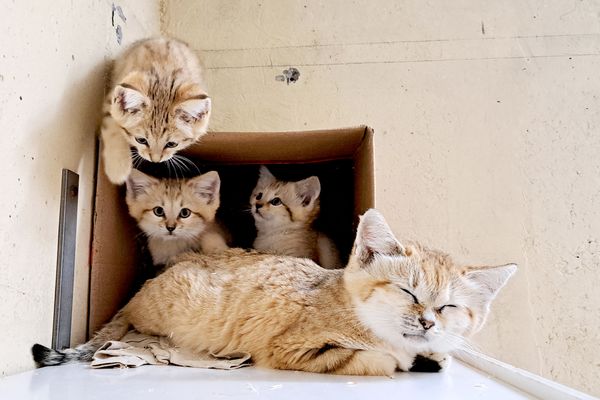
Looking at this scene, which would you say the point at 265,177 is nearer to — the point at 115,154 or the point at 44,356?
the point at 115,154

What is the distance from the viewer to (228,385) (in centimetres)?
138

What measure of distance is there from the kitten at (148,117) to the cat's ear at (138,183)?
0.34 m

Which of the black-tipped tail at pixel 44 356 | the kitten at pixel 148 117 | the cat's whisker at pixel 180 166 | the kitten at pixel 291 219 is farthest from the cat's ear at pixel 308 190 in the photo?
the black-tipped tail at pixel 44 356

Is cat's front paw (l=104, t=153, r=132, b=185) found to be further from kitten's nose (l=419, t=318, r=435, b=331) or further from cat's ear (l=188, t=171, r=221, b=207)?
kitten's nose (l=419, t=318, r=435, b=331)

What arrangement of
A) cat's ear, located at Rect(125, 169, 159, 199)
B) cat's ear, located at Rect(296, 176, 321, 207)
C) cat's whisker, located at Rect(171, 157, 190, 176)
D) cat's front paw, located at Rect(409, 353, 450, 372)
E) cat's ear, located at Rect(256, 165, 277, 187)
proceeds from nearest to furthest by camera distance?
cat's front paw, located at Rect(409, 353, 450, 372) < cat's ear, located at Rect(125, 169, 159, 199) < cat's whisker, located at Rect(171, 157, 190, 176) < cat's ear, located at Rect(296, 176, 321, 207) < cat's ear, located at Rect(256, 165, 277, 187)

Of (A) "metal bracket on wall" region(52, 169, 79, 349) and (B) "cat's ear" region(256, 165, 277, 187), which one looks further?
(B) "cat's ear" region(256, 165, 277, 187)

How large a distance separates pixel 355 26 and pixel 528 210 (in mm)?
1349

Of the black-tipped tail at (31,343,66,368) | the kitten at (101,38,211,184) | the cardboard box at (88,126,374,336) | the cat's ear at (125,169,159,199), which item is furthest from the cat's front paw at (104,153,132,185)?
the black-tipped tail at (31,343,66,368)

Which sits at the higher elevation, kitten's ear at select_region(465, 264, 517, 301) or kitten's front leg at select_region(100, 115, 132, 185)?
kitten's front leg at select_region(100, 115, 132, 185)

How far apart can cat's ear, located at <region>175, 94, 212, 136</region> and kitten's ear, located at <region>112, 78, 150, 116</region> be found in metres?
0.12

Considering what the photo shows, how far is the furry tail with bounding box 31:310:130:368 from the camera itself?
1.51 metres

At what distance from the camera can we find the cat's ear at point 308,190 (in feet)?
8.20

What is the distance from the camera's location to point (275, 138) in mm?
2047

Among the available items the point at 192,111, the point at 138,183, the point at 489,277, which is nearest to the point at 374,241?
the point at 489,277
